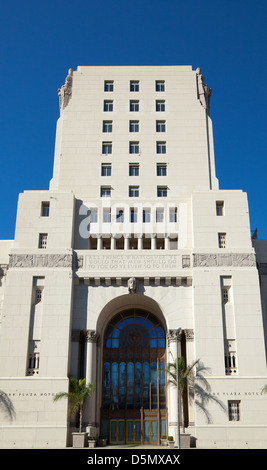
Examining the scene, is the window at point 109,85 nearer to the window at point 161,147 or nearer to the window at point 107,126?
the window at point 107,126

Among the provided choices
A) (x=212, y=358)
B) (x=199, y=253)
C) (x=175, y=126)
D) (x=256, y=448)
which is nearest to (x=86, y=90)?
(x=175, y=126)

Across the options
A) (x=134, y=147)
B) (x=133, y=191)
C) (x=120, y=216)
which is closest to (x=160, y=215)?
(x=120, y=216)

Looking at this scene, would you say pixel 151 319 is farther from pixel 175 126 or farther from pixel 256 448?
pixel 175 126

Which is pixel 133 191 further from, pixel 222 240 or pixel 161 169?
pixel 222 240

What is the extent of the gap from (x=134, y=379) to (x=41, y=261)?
551 inches

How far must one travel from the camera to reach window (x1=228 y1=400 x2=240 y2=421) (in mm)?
38844

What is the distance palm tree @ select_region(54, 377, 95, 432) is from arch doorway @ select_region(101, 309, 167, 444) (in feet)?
14.9

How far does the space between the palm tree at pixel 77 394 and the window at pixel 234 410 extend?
1146cm

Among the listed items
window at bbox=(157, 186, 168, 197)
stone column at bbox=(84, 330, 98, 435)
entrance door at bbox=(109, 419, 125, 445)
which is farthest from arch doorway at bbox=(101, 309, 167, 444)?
window at bbox=(157, 186, 168, 197)

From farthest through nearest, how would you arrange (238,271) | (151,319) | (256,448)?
(151,319) → (238,271) → (256,448)

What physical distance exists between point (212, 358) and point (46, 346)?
14.2 meters

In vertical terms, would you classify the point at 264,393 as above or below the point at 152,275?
below

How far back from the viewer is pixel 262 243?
156ft

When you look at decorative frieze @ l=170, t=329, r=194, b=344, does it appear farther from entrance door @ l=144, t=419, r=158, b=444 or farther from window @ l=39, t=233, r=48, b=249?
window @ l=39, t=233, r=48, b=249
